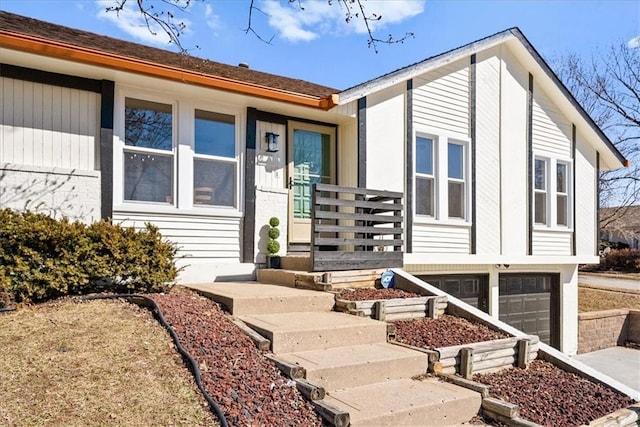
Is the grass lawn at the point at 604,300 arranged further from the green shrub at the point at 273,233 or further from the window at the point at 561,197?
the green shrub at the point at 273,233

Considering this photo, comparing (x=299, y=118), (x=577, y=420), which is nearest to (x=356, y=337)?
(x=577, y=420)

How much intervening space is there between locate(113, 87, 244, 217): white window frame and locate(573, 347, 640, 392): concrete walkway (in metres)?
7.58

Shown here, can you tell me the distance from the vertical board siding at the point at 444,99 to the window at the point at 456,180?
1.30 ft

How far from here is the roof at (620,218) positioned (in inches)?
958

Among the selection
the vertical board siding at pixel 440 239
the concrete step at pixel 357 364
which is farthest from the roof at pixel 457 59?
the concrete step at pixel 357 364

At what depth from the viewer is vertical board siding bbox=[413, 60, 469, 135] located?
29.0 ft

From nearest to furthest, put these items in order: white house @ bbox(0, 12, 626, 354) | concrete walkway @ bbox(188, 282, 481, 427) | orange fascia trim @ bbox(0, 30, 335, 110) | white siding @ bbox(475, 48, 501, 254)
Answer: concrete walkway @ bbox(188, 282, 481, 427)
orange fascia trim @ bbox(0, 30, 335, 110)
white house @ bbox(0, 12, 626, 354)
white siding @ bbox(475, 48, 501, 254)

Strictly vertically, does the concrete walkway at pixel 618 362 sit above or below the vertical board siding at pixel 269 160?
below

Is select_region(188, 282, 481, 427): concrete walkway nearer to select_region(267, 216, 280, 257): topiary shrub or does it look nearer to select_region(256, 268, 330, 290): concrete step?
select_region(256, 268, 330, 290): concrete step

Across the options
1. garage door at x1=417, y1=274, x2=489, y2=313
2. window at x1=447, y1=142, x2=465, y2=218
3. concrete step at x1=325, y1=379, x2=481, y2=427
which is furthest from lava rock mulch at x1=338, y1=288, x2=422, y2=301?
window at x1=447, y1=142, x2=465, y2=218

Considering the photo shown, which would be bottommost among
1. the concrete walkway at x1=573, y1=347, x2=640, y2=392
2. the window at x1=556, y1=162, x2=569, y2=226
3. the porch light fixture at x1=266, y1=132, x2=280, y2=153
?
the concrete walkway at x1=573, y1=347, x2=640, y2=392

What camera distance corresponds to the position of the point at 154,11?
159 inches

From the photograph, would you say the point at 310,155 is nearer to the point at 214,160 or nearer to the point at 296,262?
the point at 214,160

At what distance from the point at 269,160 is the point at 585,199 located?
853cm
